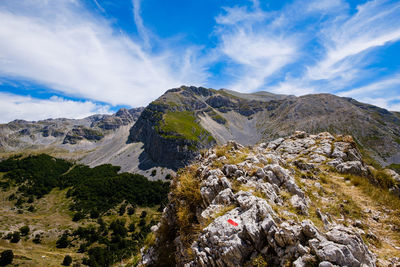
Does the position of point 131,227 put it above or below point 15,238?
below

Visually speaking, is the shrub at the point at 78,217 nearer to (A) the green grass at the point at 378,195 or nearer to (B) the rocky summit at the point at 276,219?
(B) the rocky summit at the point at 276,219

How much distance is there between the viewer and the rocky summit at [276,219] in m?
4.76

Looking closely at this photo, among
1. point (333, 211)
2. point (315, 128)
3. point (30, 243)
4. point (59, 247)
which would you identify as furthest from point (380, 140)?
point (30, 243)

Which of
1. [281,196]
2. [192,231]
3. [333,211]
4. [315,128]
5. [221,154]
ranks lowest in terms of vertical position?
[192,231]

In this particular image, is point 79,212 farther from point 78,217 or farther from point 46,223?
point 46,223

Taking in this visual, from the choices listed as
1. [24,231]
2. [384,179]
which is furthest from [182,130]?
[384,179]

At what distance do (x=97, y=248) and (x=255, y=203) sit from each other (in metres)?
84.7

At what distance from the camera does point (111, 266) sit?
60.2m

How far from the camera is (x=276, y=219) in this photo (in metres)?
5.49

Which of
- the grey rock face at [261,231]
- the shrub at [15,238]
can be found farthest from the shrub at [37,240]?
the grey rock face at [261,231]

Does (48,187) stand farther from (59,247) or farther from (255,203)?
(255,203)

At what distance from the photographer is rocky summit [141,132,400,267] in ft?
15.6

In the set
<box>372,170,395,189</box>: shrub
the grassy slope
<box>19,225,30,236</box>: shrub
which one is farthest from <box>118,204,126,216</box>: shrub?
<box>372,170,395,189</box>: shrub

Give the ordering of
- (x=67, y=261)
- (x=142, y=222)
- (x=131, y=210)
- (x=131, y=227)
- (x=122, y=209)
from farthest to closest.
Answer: (x=122, y=209) → (x=131, y=210) → (x=142, y=222) → (x=131, y=227) → (x=67, y=261)
